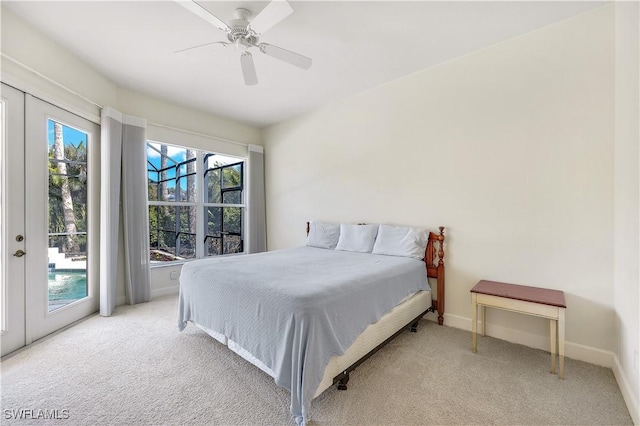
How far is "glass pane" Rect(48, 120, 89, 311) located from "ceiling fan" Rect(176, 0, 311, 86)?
1725mm

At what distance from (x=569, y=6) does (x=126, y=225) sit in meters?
4.86

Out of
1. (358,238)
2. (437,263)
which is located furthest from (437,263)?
(358,238)

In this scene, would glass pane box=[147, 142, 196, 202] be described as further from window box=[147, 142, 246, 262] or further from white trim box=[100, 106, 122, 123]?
white trim box=[100, 106, 122, 123]

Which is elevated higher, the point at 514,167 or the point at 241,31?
the point at 241,31

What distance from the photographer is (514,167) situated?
2479 mm

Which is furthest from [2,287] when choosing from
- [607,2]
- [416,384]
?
[607,2]

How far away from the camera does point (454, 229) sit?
283 cm

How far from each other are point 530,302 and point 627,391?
2.12 feet

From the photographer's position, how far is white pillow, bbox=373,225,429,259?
9.47ft

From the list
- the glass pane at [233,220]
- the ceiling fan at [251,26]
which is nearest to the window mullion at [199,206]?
the glass pane at [233,220]

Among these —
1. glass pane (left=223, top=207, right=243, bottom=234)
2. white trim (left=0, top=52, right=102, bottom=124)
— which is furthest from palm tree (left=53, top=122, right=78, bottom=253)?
glass pane (left=223, top=207, right=243, bottom=234)

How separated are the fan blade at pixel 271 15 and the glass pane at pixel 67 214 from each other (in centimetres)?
225

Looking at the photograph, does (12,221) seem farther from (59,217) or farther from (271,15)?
(271,15)

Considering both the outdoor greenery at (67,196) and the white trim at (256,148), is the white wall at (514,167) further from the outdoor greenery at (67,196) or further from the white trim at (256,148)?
the outdoor greenery at (67,196)
